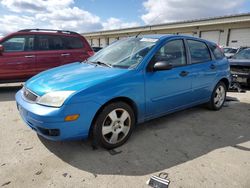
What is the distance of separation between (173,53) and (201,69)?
81 cm

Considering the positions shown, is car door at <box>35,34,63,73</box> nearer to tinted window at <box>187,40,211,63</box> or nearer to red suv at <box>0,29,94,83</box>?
red suv at <box>0,29,94,83</box>

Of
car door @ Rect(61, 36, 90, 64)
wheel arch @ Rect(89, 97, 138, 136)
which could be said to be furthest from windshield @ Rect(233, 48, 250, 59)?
wheel arch @ Rect(89, 97, 138, 136)

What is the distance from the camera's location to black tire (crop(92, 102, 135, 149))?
291cm

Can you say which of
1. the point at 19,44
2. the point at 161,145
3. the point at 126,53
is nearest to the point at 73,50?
the point at 19,44

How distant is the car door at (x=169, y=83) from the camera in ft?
11.3

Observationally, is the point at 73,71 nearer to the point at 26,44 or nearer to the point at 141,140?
the point at 141,140

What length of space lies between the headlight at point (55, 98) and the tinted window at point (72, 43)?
15.7 ft

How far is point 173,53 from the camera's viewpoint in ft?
12.8

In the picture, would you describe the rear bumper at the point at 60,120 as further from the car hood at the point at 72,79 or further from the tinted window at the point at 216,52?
the tinted window at the point at 216,52

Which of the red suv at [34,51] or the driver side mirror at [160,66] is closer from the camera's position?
the driver side mirror at [160,66]

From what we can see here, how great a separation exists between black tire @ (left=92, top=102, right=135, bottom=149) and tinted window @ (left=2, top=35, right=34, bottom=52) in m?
4.70

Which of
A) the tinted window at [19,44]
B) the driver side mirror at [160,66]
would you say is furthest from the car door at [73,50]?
the driver side mirror at [160,66]

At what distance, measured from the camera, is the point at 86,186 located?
2.37 meters

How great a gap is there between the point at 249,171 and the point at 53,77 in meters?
2.90
